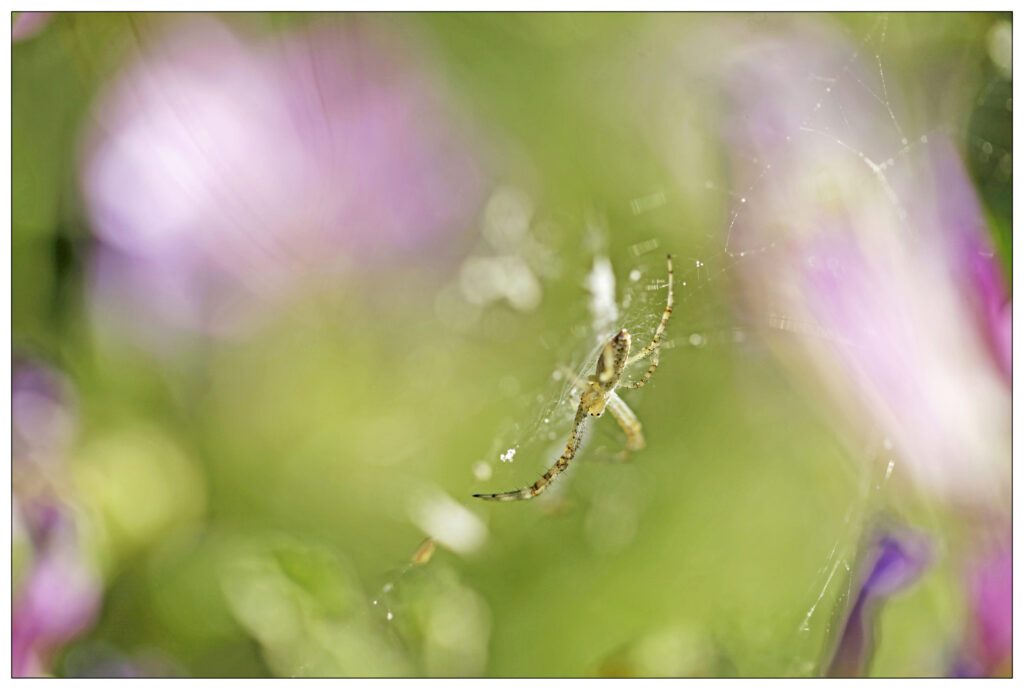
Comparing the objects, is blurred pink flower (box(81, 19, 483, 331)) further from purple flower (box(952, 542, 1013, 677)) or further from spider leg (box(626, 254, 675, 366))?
purple flower (box(952, 542, 1013, 677))

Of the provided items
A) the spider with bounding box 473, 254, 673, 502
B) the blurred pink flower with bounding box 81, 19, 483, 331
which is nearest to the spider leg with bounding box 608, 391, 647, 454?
the spider with bounding box 473, 254, 673, 502

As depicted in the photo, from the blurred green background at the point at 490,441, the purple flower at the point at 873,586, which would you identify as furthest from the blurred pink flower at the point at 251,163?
the purple flower at the point at 873,586

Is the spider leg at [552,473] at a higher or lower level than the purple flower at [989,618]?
higher

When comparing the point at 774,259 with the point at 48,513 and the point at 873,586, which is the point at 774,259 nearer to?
the point at 873,586

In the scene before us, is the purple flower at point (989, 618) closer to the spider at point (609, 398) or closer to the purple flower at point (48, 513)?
the spider at point (609, 398)

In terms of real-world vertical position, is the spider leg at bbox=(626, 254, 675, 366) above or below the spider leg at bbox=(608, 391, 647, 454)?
above

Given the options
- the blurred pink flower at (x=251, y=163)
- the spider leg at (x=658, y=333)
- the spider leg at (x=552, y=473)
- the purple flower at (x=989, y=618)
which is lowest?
the purple flower at (x=989, y=618)
